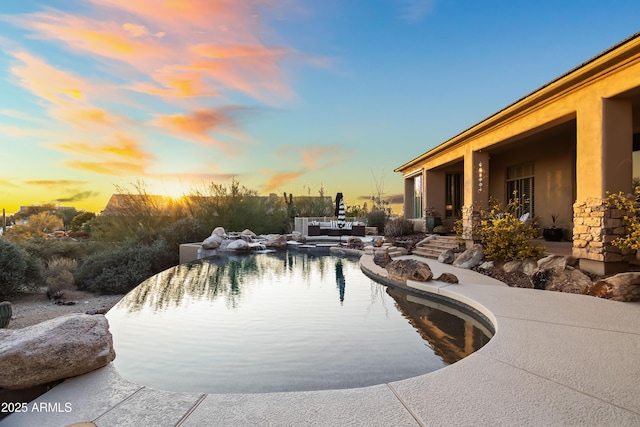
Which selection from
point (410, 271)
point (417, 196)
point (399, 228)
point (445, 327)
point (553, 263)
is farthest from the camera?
point (417, 196)

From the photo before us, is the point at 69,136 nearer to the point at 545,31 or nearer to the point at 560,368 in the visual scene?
the point at 560,368

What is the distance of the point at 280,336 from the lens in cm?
412

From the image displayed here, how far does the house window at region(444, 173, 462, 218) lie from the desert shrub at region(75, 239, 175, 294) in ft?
35.9

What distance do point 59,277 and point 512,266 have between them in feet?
34.1

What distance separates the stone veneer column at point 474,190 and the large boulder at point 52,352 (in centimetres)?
845

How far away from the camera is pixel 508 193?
11820 mm

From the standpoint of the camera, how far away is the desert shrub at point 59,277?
308 inches

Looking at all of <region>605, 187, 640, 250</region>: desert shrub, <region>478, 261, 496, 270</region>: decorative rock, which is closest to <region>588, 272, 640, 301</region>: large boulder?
<region>605, 187, 640, 250</region>: desert shrub

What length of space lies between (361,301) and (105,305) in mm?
5462

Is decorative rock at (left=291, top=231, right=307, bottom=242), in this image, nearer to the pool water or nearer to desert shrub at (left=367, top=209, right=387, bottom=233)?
desert shrub at (left=367, top=209, right=387, bottom=233)

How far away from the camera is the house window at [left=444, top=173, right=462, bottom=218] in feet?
44.8

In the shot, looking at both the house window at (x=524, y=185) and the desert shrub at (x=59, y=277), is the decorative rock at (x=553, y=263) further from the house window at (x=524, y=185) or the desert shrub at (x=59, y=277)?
the desert shrub at (x=59, y=277)

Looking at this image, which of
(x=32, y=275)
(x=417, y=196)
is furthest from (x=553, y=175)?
(x=32, y=275)

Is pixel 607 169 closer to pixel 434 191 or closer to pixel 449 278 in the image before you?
pixel 449 278
